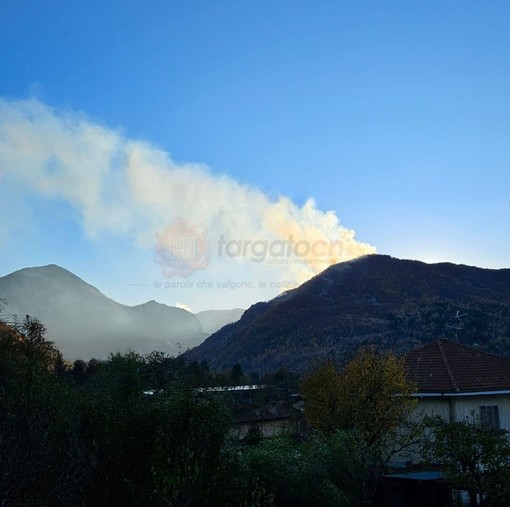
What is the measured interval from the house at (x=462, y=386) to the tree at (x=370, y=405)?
1551 mm

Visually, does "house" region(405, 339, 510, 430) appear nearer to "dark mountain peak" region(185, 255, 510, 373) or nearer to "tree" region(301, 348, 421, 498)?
"tree" region(301, 348, 421, 498)

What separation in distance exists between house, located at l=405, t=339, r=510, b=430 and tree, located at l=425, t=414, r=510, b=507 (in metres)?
7.22

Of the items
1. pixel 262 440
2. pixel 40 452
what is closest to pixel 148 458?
pixel 40 452

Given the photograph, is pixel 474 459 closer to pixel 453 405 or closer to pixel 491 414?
pixel 453 405

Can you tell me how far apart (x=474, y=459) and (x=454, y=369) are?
40.2 feet

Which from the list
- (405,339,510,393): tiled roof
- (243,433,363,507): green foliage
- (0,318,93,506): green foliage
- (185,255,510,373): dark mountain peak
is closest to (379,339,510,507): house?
(405,339,510,393): tiled roof

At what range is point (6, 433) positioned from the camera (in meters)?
9.54

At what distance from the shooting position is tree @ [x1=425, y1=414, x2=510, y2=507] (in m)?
15.3

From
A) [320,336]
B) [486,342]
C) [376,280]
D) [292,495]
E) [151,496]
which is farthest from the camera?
[376,280]

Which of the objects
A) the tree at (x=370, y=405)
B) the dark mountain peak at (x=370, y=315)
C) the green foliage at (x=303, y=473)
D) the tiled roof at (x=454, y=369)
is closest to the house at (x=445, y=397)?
the tiled roof at (x=454, y=369)

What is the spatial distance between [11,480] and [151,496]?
286 centimetres

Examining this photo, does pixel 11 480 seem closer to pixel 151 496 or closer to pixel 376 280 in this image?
pixel 151 496

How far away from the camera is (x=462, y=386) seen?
25344 millimetres

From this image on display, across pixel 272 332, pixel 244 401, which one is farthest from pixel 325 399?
pixel 272 332
